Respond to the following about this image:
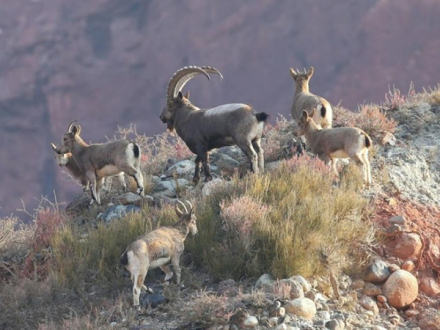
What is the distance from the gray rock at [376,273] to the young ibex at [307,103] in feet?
13.1

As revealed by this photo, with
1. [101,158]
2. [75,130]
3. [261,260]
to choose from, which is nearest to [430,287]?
[261,260]

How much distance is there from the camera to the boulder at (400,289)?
362 inches

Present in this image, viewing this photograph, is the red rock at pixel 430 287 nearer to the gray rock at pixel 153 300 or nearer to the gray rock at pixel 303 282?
the gray rock at pixel 303 282

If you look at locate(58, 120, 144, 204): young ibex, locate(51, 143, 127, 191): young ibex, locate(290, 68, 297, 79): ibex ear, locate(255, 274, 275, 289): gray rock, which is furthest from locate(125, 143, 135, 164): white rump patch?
locate(290, 68, 297, 79): ibex ear

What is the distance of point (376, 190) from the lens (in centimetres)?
1156

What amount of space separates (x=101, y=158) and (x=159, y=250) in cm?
419

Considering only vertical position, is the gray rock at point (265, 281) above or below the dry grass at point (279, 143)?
below

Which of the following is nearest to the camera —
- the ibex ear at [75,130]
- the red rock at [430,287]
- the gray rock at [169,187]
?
the red rock at [430,287]

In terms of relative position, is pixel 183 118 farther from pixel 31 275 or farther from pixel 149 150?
pixel 31 275

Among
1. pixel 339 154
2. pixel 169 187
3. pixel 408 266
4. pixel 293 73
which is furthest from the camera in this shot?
pixel 293 73

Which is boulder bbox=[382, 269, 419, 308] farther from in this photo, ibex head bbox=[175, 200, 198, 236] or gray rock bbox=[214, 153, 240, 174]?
gray rock bbox=[214, 153, 240, 174]

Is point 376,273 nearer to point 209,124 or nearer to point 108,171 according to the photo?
point 209,124

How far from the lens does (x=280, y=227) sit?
972 cm

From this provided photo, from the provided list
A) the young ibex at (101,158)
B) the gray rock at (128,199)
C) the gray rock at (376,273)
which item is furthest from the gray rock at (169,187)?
the gray rock at (376,273)
